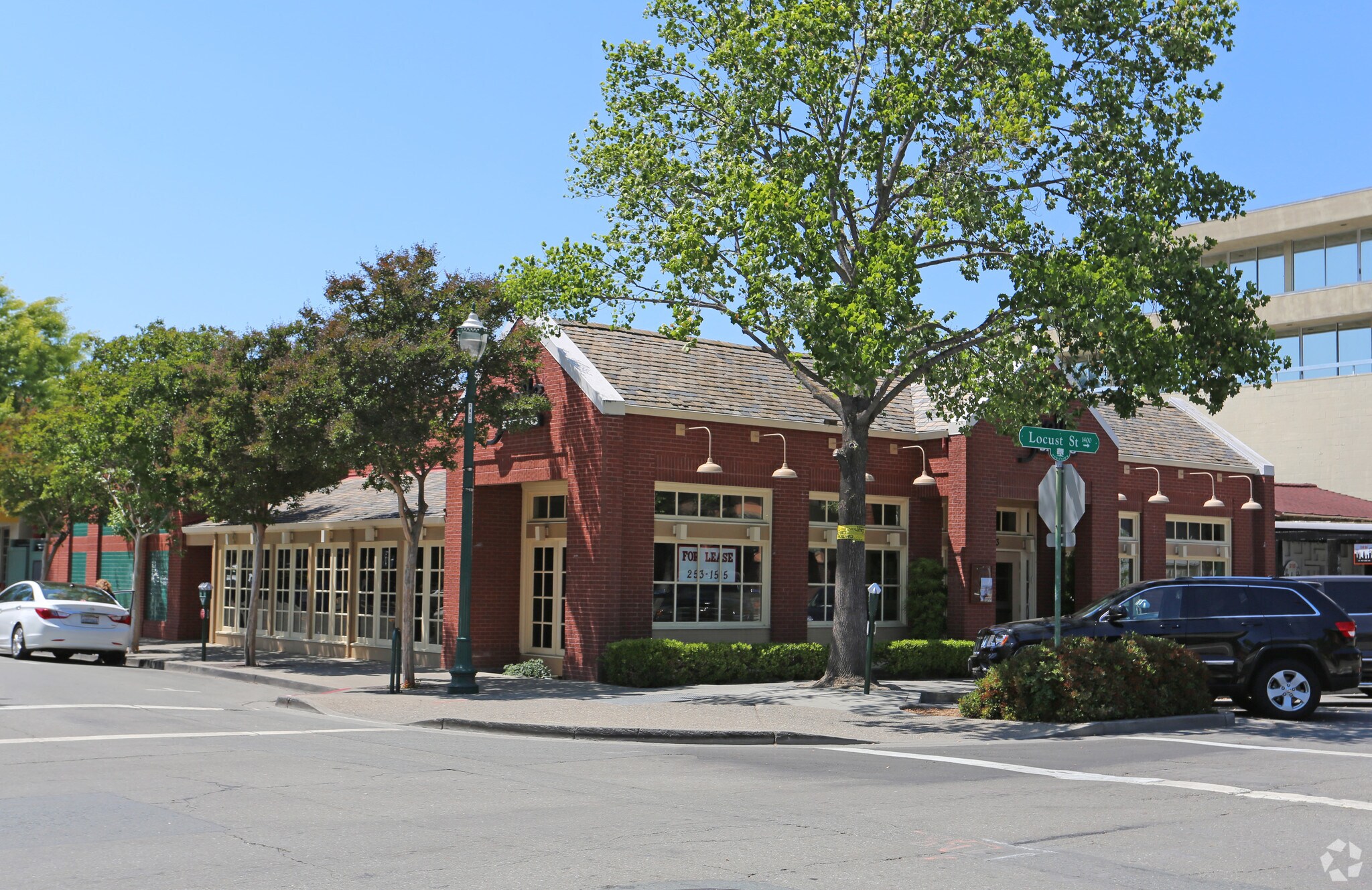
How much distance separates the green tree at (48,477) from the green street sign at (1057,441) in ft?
66.3

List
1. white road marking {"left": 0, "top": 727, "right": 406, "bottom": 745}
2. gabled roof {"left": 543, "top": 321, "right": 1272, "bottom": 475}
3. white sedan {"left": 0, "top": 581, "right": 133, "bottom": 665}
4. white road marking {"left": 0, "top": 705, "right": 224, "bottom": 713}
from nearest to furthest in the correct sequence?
white road marking {"left": 0, "top": 727, "right": 406, "bottom": 745}
white road marking {"left": 0, "top": 705, "right": 224, "bottom": 713}
gabled roof {"left": 543, "top": 321, "right": 1272, "bottom": 475}
white sedan {"left": 0, "top": 581, "right": 133, "bottom": 665}

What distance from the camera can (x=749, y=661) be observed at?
827 inches

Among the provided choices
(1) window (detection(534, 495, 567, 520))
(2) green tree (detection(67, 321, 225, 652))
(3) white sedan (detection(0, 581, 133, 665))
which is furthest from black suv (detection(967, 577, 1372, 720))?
(3) white sedan (detection(0, 581, 133, 665))

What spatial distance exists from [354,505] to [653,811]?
64.9 ft

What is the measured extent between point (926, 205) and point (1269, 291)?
3103 centimetres

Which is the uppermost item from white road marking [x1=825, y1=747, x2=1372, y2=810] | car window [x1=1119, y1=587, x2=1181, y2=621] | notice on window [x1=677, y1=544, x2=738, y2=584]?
notice on window [x1=677, y1=544, x2=738, y2=584]

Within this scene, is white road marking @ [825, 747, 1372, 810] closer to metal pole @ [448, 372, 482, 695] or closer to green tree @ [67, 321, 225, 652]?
metal pole @ [448, 372, 482, 695]

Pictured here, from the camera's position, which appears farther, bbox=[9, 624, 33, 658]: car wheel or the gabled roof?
bbox=[9, 624, 33, 658]: car wheel

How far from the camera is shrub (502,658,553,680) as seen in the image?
21766 mm

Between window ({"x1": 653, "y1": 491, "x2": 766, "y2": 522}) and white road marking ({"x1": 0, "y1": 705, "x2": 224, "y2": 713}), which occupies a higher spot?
window ({"x1": 653, "y1": 491, "x2": 766, "y2": 522})

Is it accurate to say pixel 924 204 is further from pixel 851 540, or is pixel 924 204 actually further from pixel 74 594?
pixel 74 594

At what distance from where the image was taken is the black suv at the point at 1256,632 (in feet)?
54.3

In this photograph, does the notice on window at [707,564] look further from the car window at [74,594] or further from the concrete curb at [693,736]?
the car window at [74,594]

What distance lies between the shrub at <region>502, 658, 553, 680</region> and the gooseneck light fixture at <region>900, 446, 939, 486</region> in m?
7.71
